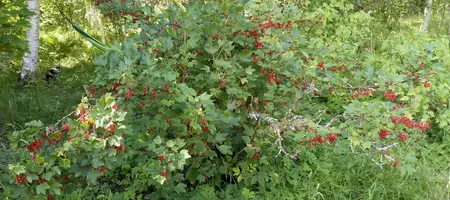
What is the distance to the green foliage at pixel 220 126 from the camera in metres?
2.20

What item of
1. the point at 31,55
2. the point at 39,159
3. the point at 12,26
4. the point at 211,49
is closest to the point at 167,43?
the point at 211,49

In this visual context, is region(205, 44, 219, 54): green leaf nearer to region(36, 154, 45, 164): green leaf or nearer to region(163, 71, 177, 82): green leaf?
Result: region(163, 71, 177, 82): green leaf

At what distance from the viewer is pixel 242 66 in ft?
9.76

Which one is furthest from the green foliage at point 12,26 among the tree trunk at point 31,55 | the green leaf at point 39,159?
the green leaf at point 39,159

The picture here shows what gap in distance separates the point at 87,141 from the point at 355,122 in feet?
5.63

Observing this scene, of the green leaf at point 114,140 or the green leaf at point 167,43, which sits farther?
the green leaf at point 167,43

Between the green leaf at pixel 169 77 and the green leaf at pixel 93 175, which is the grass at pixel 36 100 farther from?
the green leaf at pixel 169 77

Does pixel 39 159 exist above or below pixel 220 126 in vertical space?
above

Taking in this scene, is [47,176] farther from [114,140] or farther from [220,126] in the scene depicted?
[220,126]

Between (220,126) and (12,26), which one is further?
(12,26)

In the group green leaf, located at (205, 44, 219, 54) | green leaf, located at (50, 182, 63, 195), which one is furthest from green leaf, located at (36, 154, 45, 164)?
green leaf, located at (205, 44, 219, 54)

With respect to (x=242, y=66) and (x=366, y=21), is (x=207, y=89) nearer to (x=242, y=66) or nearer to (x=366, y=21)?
(x=242, y=66)

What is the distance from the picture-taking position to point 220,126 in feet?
8.93

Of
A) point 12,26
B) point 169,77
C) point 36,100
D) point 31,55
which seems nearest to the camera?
point 169,77
